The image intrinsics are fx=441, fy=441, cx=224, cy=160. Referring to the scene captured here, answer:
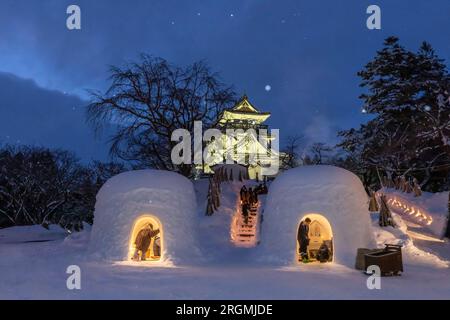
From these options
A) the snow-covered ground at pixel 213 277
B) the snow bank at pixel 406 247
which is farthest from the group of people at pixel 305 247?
the snow bank at pixel 406 247

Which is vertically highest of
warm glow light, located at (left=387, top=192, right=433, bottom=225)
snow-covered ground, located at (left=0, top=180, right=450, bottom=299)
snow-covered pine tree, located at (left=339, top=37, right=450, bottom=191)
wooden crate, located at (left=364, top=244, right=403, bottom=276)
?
snow-covered pine tree, located at (left=339, top=37, right=450, bottom=191)

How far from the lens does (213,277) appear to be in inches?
380

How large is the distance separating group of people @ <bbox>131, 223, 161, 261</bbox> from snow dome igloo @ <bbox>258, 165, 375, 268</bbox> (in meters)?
3.10

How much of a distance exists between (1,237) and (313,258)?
13598mm

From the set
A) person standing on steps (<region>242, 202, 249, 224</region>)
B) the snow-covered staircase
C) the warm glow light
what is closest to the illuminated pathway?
the snow-covered staircase

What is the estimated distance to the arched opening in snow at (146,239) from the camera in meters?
12.5

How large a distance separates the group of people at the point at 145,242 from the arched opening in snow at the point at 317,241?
164 inches

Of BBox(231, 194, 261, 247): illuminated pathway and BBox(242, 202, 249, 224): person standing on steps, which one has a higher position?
BBox(242, 202, 249, 224): person standing on steps

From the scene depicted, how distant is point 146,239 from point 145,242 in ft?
0.29

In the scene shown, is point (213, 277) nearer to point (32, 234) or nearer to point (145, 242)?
point (145, 242)

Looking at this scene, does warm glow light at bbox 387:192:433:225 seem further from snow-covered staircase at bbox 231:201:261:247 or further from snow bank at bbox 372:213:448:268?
snow-covered staircase at bbox 231:201:261:247

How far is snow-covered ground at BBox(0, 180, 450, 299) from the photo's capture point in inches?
309

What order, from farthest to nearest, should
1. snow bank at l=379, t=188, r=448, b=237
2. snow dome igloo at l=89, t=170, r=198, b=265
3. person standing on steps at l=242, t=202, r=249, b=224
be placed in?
snow bank at l=379, t=188, r=448, b=237 → person standing on steps at l=242, t=202, r=249, b=224 → snow dome igloo at l=89, t=170, r=198, b=265

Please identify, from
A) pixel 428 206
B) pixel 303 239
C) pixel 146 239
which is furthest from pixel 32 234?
pixel 428 206
